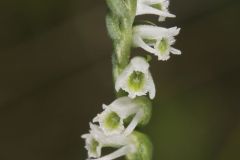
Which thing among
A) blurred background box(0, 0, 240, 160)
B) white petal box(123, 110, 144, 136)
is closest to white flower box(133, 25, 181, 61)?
white petal box(123, 110, 144, 136)

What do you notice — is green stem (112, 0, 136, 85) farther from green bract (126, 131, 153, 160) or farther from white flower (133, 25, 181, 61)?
green bract (126, 131, 153, 160)

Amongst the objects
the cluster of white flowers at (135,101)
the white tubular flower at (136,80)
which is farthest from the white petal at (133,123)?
the white tubular flower at (136,80)

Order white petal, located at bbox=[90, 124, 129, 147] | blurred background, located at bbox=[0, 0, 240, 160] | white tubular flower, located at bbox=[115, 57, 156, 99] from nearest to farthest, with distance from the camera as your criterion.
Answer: white tubular flower, located at bbox=[115, 57, 156, 99] < white petal, located at bbox=[90, 124, 129, 147] < blurred background, located at bbox=[0, 0, 240, 160]

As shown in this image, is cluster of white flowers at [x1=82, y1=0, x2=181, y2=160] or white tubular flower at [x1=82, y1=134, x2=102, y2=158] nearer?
cluster of white flowers at [x1=82, y1=0, x2=181, y2=160]

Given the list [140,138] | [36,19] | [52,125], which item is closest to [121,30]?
[140,138]

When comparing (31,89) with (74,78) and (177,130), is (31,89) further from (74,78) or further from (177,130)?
(177,130)

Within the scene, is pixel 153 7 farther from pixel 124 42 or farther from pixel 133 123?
pixel 133 123

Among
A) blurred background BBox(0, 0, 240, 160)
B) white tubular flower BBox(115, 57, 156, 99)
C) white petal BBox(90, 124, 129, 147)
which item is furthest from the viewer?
blurred background BBox(0, 0, 240, 160)
